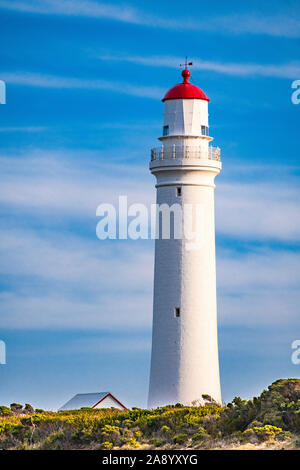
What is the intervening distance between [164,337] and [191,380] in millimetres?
1900

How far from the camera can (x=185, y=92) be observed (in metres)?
54.4

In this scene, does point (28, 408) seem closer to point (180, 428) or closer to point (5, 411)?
point (5, 411)

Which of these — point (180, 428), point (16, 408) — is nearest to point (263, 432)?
point (180, 428)

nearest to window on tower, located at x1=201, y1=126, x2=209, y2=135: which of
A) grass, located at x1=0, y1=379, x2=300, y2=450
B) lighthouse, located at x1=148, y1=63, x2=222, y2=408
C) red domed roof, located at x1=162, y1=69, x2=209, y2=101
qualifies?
lighthouse, located at x1=148, y1=63, x2=222, y2=408

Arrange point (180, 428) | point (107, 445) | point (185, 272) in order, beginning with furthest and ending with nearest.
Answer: point (185, 272)
point (180, 428)
point (107, 445)

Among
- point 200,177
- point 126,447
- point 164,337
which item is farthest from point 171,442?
point 200,177

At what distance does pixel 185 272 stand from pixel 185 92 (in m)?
6.91

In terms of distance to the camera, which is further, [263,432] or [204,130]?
[204,130]

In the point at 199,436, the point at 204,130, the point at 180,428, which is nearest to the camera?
the point at 199,436

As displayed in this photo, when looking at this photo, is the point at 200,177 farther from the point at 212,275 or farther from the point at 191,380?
the point at 191,380

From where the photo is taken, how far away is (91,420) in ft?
157

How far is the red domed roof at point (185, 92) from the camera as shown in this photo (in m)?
54.4

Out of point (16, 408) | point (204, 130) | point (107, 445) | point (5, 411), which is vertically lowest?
point (107, 445)
